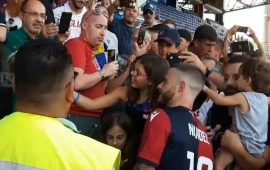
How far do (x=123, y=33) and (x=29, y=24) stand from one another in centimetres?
266

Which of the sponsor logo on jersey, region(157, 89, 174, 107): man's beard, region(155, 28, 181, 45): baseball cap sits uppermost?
region(155, 28, 181, 45): baseball cap

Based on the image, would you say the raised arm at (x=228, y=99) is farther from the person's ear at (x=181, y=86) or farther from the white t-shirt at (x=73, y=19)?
the white t-shirt at (x=73, y=19)

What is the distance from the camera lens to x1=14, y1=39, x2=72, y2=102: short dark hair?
186 centimetres

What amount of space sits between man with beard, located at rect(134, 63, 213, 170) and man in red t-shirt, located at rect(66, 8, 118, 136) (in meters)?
1.25

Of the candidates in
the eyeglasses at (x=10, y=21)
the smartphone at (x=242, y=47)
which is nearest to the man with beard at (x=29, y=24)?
the eyeglasses at (x=10, y=21)

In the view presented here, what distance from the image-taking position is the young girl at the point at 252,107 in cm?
423

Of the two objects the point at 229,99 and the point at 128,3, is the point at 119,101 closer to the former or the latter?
the point at 229,99

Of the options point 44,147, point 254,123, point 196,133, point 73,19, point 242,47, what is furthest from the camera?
point 242,47

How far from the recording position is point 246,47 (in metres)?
6.50

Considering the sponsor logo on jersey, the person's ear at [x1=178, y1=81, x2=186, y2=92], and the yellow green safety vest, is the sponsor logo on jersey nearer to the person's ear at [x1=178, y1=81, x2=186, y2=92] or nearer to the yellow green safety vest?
the person's ear at [x1=178, y1=81, x2=186, y2=92]

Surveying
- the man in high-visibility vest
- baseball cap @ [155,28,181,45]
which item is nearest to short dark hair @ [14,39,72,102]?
the man in high-visibility vest

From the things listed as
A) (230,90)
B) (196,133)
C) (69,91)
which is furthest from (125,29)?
(69,91)

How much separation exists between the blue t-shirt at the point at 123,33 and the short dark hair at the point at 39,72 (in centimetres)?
480

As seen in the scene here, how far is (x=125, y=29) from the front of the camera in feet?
23.1
